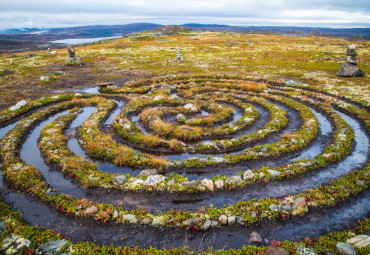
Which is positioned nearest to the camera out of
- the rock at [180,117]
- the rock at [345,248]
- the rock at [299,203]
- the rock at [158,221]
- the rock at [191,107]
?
the rock at [345,248]

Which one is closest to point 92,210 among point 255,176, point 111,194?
point 111,194

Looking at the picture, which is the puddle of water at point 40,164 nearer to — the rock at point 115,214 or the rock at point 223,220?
the rock at point 115,214

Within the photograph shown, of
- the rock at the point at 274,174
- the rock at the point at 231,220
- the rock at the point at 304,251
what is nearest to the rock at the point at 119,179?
the rock at the point at 231,220

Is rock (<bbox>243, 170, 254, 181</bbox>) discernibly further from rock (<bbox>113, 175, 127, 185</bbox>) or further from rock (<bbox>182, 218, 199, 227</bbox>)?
rock (<bbox>113, 175, 127, 185</bbox>)

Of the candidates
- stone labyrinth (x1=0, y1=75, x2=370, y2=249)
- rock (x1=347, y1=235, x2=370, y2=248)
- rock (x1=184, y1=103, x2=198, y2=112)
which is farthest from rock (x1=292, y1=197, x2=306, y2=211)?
rock (x1=184, y1=103, x2=198, y2=112)

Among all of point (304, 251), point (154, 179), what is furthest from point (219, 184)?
point (304, 251)
